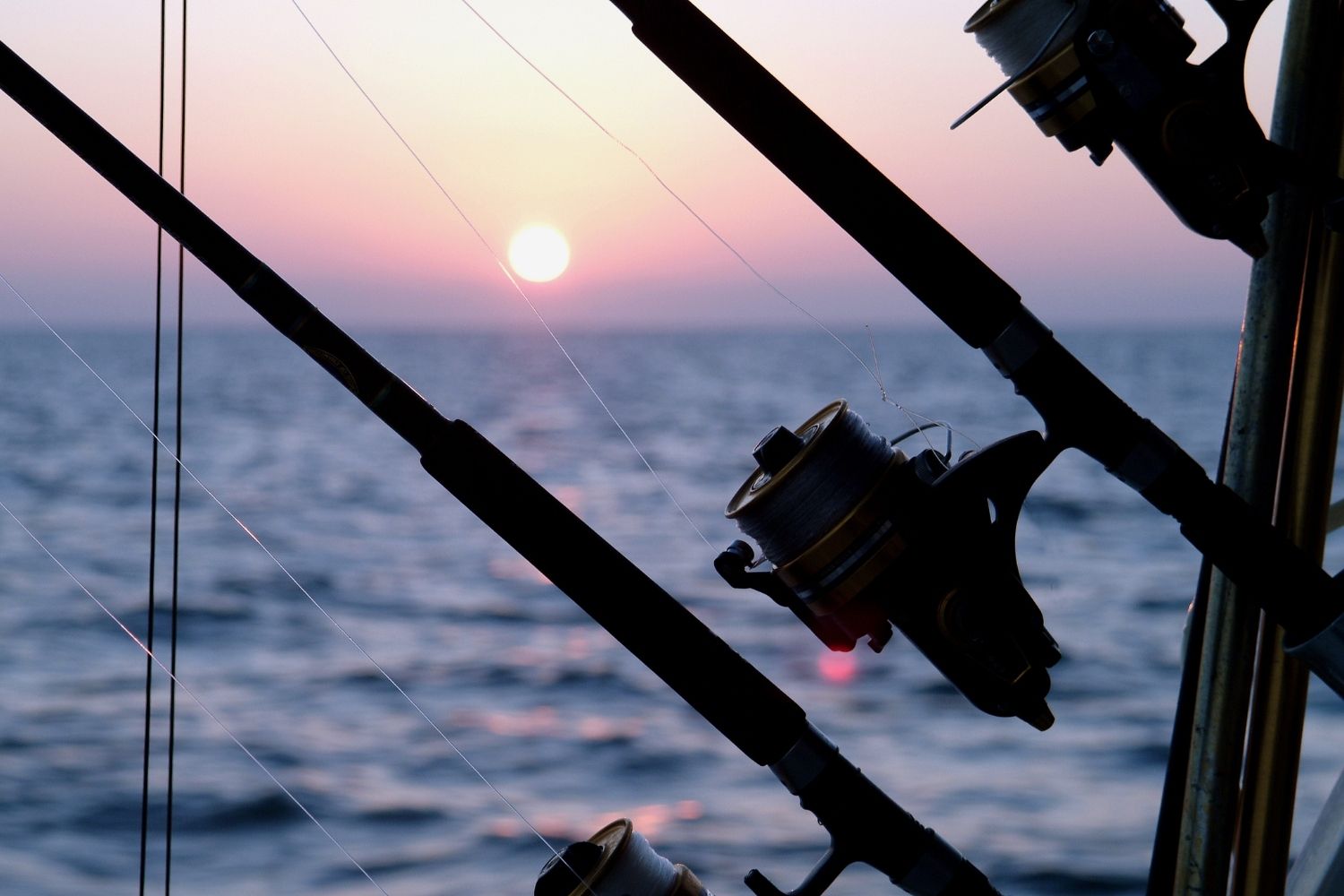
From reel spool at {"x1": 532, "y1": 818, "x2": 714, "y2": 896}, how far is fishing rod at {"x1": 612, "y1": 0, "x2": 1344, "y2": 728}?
7.6 inches

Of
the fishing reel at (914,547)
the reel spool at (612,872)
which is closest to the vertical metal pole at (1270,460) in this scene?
the fishing reel at (914,547)

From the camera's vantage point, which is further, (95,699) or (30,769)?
(95,699)

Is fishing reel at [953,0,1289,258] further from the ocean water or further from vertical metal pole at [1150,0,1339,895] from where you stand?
the ocean water

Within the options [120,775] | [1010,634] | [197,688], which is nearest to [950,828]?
[120,775]

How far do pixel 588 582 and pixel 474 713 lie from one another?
211 inches

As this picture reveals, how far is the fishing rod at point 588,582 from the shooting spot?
0.98 meters

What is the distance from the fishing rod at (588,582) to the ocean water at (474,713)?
0.16 meters

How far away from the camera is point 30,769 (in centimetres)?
512

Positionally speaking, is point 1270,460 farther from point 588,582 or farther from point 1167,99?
point 588,582

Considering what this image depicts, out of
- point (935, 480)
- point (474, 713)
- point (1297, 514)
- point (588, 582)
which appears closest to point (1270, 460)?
point (1297, 514)

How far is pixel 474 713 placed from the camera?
6238 millimetres

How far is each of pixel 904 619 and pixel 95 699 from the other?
5.44 meters

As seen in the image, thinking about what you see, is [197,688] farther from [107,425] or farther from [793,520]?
[107,425]

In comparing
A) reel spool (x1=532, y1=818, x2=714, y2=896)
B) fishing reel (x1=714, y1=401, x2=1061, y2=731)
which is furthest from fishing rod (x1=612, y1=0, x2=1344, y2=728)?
reel spool (x1=532, y1=818, x2=714, y2=896)
